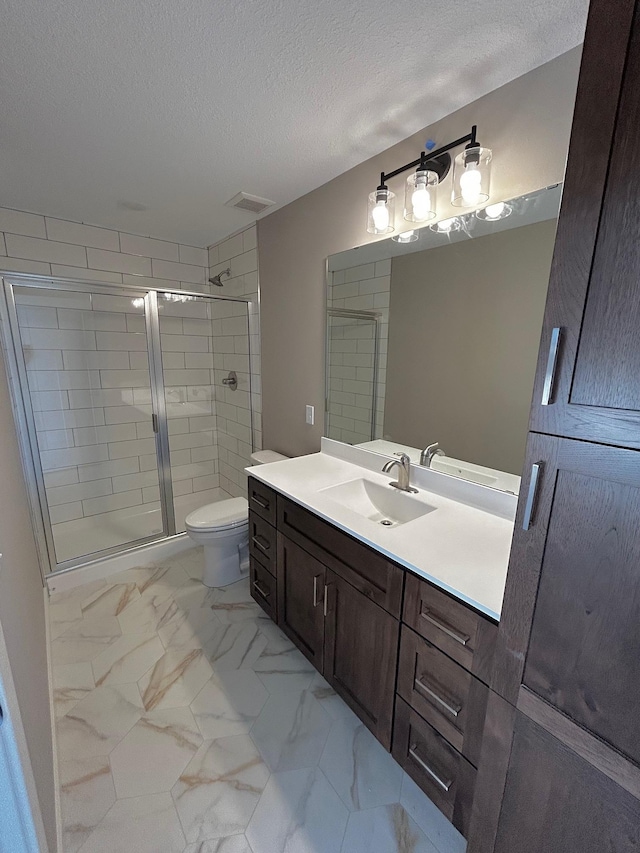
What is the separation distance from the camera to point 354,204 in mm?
1765

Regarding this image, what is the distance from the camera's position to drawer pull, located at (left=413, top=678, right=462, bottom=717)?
100 centimetres

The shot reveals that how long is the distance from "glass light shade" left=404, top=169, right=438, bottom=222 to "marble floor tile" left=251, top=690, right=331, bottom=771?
206 centimetres

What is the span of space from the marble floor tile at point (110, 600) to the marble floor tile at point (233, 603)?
479 mm

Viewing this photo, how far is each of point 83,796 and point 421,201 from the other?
243cm

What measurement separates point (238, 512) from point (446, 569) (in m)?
1.51

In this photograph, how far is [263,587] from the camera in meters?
1.92

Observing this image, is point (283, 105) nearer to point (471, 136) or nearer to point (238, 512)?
point (471, 136)

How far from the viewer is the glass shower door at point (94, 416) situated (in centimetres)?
256

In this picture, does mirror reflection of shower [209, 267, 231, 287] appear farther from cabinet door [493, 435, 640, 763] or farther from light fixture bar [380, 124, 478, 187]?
cabinet door [493, 435, 640, 763]

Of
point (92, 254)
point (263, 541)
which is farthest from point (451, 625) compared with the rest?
point (92, 254)

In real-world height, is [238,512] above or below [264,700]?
above

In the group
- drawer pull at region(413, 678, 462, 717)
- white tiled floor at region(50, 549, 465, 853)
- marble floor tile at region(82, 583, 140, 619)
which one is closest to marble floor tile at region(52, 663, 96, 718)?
white tiled floor at region(50, 549, 465, 853)

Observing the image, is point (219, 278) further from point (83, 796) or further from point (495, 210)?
point (83, 796)

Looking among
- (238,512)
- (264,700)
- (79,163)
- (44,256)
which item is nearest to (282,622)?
(264,700)
